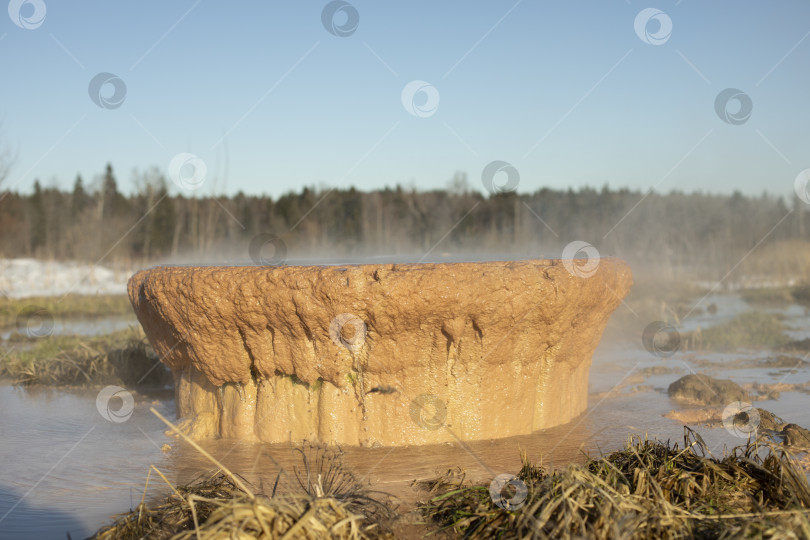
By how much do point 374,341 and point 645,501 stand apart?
5.85ft

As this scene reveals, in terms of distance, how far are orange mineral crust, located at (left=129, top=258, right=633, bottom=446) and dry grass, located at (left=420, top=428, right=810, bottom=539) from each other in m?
0.77

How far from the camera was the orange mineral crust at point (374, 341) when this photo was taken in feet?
12.7

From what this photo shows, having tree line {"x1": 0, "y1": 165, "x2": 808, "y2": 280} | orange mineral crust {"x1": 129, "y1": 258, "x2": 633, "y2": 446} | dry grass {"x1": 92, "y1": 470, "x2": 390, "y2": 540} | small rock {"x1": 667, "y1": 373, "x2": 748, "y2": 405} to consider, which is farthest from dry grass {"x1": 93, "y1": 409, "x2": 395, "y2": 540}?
tree line {"x1": 0, "y1": 165, "x2": 808, "y2": 280}

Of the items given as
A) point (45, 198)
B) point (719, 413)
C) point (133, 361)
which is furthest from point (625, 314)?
point (45, 198)

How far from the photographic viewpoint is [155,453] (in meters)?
4.28

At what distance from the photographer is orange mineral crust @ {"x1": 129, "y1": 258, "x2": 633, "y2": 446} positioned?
12.7 ft

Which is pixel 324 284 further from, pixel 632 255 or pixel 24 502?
pixel 632 255

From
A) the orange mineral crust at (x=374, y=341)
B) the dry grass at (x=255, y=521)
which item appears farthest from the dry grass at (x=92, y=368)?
the dry grass at (x=255, y=521)

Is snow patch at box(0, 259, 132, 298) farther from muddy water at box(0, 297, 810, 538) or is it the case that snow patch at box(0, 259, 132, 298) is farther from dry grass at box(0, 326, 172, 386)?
muddy water at box(0, 297, 810, 538)

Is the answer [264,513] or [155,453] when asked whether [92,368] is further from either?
[264,513]

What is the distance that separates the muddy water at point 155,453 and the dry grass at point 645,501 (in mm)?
310

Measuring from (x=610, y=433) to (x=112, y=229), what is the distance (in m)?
21.3

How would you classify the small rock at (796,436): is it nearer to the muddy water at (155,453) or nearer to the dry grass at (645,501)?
the muddy water at (155,453)

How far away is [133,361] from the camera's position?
6.78 meters
